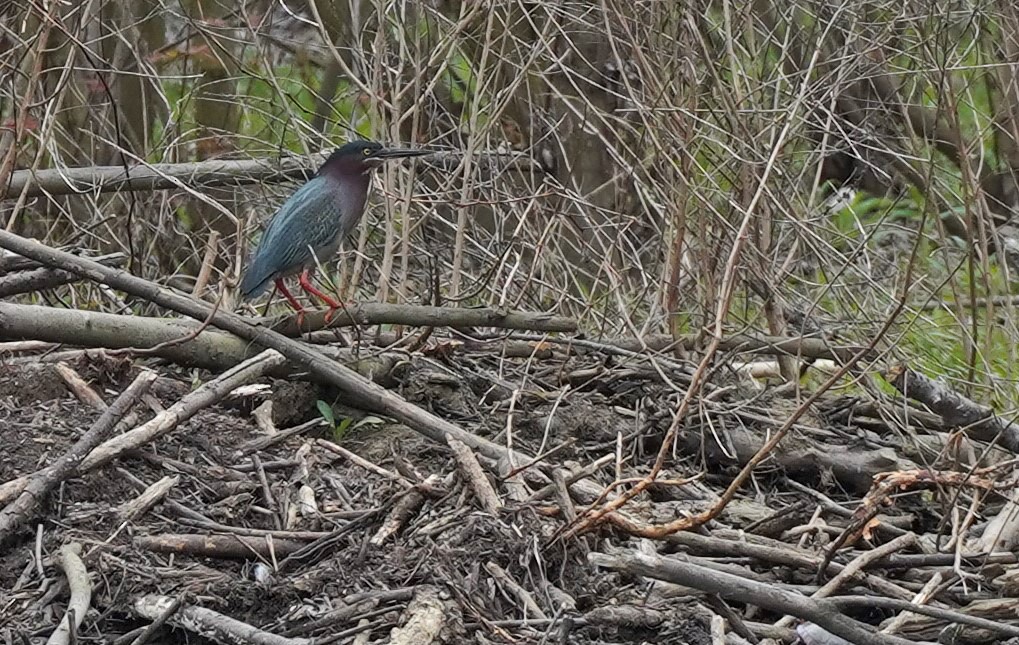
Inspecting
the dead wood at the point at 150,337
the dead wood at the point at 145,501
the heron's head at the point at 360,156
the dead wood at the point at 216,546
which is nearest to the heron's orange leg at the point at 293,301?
the dead wood at the point at 150,337

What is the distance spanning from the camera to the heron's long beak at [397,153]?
5488mm

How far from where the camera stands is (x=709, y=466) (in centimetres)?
469

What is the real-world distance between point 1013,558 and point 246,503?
7.10 ft

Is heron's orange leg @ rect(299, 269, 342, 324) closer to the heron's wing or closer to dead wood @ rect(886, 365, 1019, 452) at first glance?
the heron's wing

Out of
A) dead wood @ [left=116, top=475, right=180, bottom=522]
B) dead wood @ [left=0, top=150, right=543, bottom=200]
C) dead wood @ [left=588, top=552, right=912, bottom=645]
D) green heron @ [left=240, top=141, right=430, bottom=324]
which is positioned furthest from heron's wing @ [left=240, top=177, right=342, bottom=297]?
dead wood @ [left=588, top=552, right=912, bottom=645]

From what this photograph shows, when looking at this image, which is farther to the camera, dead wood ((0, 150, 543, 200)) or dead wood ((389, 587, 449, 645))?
dead wood ((0, 150, 543, 200))

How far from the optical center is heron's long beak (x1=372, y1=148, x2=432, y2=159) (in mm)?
5488

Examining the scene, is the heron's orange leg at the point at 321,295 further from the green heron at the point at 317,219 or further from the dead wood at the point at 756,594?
the dead wood at the point at 756,594

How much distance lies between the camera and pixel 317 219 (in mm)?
5594

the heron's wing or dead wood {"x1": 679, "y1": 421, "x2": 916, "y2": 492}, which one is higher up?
the heron's wing

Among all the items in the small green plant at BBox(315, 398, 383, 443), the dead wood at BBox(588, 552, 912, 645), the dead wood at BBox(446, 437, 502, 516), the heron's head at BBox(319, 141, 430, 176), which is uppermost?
the heron's head at BBox(319, 141, 430, 176)

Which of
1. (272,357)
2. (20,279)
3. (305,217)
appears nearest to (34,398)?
(20,279)

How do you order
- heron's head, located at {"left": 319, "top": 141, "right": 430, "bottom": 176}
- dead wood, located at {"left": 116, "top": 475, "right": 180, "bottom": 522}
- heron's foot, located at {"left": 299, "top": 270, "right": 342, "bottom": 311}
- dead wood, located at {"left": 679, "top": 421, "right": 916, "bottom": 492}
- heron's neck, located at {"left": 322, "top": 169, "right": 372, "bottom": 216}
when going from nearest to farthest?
dead wood, located at {"left": 116, "top": 475, "right": 180, "bottom": 522}
dead wood, located at {"left": 679, "top": 421, "right": 916, "bottom": 492}
heron's foot, located at {"left": 299, "top": 270, "right": 342, "bottom": 311}
heron's head, located at {"left": 319, "top": 141, "right": 430, "bottom": 176}
heron's neck, located at {"left": 322, "top": 169, "right": 372, "bottom": 216}

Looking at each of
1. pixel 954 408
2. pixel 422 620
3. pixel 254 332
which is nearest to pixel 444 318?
pixel 254 332
